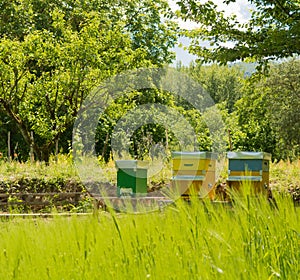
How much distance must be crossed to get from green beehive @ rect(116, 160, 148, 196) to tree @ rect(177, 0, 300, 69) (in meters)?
2.27

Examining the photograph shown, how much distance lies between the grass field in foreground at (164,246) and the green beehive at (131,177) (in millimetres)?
7800

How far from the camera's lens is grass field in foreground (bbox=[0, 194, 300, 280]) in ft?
5.48

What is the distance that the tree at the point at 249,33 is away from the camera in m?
8.62

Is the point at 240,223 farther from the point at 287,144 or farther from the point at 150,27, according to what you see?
the point at 287,144

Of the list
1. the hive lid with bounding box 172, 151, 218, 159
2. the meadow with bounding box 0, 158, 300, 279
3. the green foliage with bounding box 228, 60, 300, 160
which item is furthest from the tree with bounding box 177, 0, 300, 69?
the green foliage with bounding box 228, 60, 300, 160

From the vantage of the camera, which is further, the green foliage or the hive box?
the green foliage

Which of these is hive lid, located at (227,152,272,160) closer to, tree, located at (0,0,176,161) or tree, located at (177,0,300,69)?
tree, located at (177,0,300,69)

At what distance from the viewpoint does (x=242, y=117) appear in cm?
2770

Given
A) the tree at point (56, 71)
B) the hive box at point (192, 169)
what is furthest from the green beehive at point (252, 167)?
the tree at point (56, 71)

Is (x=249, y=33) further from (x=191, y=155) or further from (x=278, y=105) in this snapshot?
(x=278, y=105)

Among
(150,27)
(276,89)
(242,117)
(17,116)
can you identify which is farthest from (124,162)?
(276,89)

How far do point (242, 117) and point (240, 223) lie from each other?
26121mm

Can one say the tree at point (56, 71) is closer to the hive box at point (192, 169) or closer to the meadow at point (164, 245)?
the hive box at point (192, 169)

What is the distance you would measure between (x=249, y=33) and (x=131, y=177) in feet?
10.9
